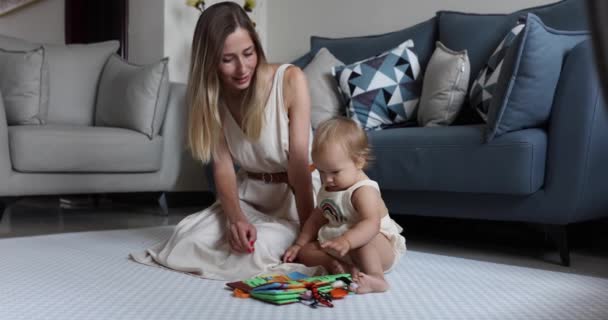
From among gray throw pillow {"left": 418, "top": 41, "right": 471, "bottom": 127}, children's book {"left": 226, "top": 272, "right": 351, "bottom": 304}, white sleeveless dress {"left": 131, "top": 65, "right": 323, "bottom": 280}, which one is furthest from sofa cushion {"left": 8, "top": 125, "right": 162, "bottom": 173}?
children's book {"left": 226, "top": 272, "right": 351, "bottom": 304}

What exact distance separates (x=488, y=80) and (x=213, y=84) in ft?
3.82

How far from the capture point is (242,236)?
1661 millimetres

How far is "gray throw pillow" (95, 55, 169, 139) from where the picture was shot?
3.14 meters

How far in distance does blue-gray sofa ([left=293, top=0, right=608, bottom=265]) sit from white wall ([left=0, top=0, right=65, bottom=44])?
4.09 meters

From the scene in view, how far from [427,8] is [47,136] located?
198 centimetres

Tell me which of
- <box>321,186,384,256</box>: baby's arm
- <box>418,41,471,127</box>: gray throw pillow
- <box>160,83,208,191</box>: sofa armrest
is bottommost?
<box>160,83,208,191</box>: sofa armrest

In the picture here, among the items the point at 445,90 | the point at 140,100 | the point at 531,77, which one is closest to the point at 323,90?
the point at 445,90

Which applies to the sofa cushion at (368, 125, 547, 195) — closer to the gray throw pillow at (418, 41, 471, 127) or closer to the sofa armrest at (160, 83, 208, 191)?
the gray throw pillow at (418, 41, 471, 127)

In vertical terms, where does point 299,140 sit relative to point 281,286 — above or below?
above

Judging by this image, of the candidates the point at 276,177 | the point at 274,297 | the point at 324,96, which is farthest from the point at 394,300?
the point at 324,96

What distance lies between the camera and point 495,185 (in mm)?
1991

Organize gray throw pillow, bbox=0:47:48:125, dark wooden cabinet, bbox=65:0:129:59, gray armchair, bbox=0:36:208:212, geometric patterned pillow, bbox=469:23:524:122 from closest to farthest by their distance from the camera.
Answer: geometric patterned pillow, bbox=469:23:524:122, gray armchair, bbox=0:36:208:212, gray throw pillow, bbox=0:47:48:125, dark wooden cabinet, bbox=65:0:129:59

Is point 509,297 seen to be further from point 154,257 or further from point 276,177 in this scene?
point 154,257

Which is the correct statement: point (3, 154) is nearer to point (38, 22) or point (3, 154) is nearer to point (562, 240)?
point (562, 240)
